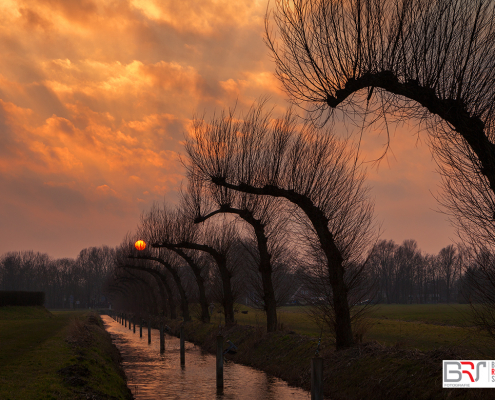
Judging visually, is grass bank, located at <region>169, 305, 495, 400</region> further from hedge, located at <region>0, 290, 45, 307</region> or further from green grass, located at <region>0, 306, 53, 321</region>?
hedge, located at <region>0, 290, 45, 307</region>

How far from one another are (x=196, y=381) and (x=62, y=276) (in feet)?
551

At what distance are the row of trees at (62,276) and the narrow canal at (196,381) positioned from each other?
144 m

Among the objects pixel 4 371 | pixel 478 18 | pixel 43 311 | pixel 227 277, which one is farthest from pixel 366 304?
pixel 43 311

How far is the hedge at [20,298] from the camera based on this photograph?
6147 cm

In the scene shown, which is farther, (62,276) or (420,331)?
(62,276)

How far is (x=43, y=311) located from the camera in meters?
67.0

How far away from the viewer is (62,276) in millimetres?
171375

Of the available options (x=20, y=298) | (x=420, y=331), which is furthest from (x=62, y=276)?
(x=420, y=331)

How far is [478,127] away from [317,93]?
3771 mm

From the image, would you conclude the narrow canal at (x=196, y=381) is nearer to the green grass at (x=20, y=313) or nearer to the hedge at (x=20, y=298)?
the green grass at (x=20, y=313)

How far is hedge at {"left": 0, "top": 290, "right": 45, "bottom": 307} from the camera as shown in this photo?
202ft

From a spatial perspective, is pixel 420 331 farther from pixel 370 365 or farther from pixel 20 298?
pixel 20 298

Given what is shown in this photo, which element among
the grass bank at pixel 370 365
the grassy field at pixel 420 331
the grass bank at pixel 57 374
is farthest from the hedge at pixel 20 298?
the grass bank at pixel 370 365

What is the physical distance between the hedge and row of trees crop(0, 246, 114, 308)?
90.5 metres
